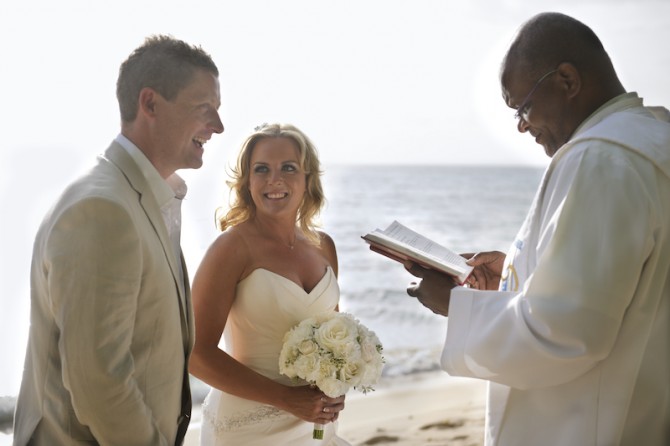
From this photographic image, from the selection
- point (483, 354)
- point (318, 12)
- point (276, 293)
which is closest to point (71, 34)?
point (318, 12)

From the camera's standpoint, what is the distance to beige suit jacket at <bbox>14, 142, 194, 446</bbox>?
7.38 ft

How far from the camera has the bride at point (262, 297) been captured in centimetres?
360

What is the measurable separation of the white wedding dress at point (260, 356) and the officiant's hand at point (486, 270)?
87 cm

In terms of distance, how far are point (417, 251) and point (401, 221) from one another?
78.3 ft

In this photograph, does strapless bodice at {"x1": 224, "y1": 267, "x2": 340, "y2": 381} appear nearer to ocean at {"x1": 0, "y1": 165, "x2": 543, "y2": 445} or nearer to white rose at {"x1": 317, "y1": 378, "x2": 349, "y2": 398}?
white rose at {"x1": 317, "y1": 378, "x2": 349, "y2": 398}

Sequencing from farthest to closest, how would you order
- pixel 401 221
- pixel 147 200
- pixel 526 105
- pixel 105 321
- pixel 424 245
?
pixel 401 221
pixel 424 245
pixel 526 105
pixel 147 200
pixel 105 321

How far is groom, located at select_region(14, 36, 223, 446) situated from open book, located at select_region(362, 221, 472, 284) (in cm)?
83

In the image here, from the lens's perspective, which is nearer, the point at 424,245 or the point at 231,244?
the point at 424,245

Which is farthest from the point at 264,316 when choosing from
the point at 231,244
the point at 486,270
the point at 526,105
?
the point at 526,105

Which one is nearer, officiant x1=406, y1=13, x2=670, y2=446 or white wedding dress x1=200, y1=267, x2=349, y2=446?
officiant x1=406, y1=13, x2=670, y2=446

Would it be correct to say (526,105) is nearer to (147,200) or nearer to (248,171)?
(147,200)

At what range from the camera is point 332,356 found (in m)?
3.43

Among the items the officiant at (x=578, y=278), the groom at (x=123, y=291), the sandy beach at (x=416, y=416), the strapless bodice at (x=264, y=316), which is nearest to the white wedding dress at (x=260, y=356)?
the strapless bodice at (x=264, y=316)

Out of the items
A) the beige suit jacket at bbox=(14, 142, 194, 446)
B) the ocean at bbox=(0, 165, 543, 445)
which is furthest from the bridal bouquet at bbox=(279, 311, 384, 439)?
the ocean at bbox=(0, 165, 543, 445)
